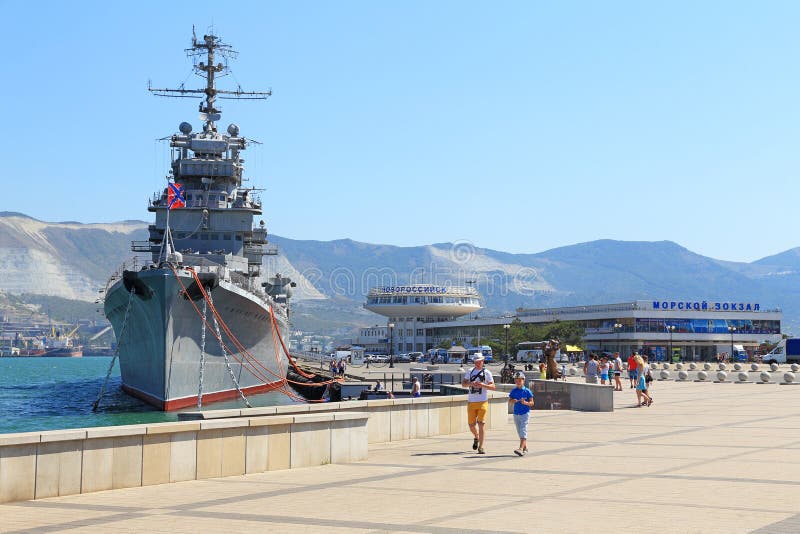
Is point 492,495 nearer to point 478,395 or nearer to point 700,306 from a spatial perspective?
point 478,395

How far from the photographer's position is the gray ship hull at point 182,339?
4347 cm

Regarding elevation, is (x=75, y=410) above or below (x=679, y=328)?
below

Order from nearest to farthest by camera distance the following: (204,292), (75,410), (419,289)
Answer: (204,292) → (75,410) → (419,289)

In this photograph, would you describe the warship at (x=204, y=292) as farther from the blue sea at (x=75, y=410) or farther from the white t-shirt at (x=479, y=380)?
the white t-shirt at (x=479, y=380)

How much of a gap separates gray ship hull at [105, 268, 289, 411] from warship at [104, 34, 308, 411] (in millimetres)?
57

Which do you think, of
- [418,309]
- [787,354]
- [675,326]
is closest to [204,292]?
[787,354]

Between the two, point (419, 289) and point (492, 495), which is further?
point (419, 289)

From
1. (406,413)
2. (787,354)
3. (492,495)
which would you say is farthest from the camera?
(787,354)

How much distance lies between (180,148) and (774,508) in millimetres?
55792

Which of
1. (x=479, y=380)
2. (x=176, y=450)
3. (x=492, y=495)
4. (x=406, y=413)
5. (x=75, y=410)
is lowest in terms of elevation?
(x=75, y=410)

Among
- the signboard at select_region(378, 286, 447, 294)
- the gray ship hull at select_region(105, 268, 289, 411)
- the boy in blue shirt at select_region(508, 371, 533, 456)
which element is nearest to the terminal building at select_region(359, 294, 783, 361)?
the signboard at select_region(378, 286, 447, 294)

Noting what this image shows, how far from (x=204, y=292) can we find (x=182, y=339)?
2421mm

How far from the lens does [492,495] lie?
13.9 m

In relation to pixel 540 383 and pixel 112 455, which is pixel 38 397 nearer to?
pixel 540 383
